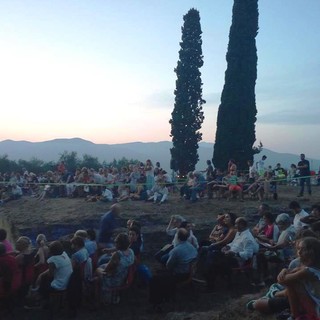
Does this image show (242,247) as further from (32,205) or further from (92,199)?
(32,205)

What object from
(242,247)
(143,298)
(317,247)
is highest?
(317,247)

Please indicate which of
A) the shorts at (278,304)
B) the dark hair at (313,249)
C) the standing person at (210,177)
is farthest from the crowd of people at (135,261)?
the standing person at (210,177)

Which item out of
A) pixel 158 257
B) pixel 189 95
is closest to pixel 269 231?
pixel 158 257

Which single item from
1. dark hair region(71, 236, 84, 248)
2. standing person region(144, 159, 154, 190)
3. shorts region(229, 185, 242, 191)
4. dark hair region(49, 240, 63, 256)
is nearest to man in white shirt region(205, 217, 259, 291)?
dark hair region(71, 236, 84, 248)

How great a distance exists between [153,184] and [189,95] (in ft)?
44.9

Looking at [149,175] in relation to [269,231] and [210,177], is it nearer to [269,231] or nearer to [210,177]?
[210,177]

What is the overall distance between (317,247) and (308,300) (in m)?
0.61

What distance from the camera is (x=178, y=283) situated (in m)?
8.23

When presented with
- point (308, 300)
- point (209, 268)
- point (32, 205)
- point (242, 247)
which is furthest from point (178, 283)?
point (32, 205)

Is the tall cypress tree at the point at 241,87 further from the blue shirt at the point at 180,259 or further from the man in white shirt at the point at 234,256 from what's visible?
the blue shirt at the point at 180,259

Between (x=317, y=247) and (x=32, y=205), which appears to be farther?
(x=32, y=205)

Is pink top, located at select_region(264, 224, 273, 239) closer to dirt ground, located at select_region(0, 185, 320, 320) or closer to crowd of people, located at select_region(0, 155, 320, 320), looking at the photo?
crowd of people, located at select_region(0, 155, 320, 320)

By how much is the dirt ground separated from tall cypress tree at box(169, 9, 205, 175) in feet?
38.1

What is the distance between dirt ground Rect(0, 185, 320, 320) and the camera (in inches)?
307
